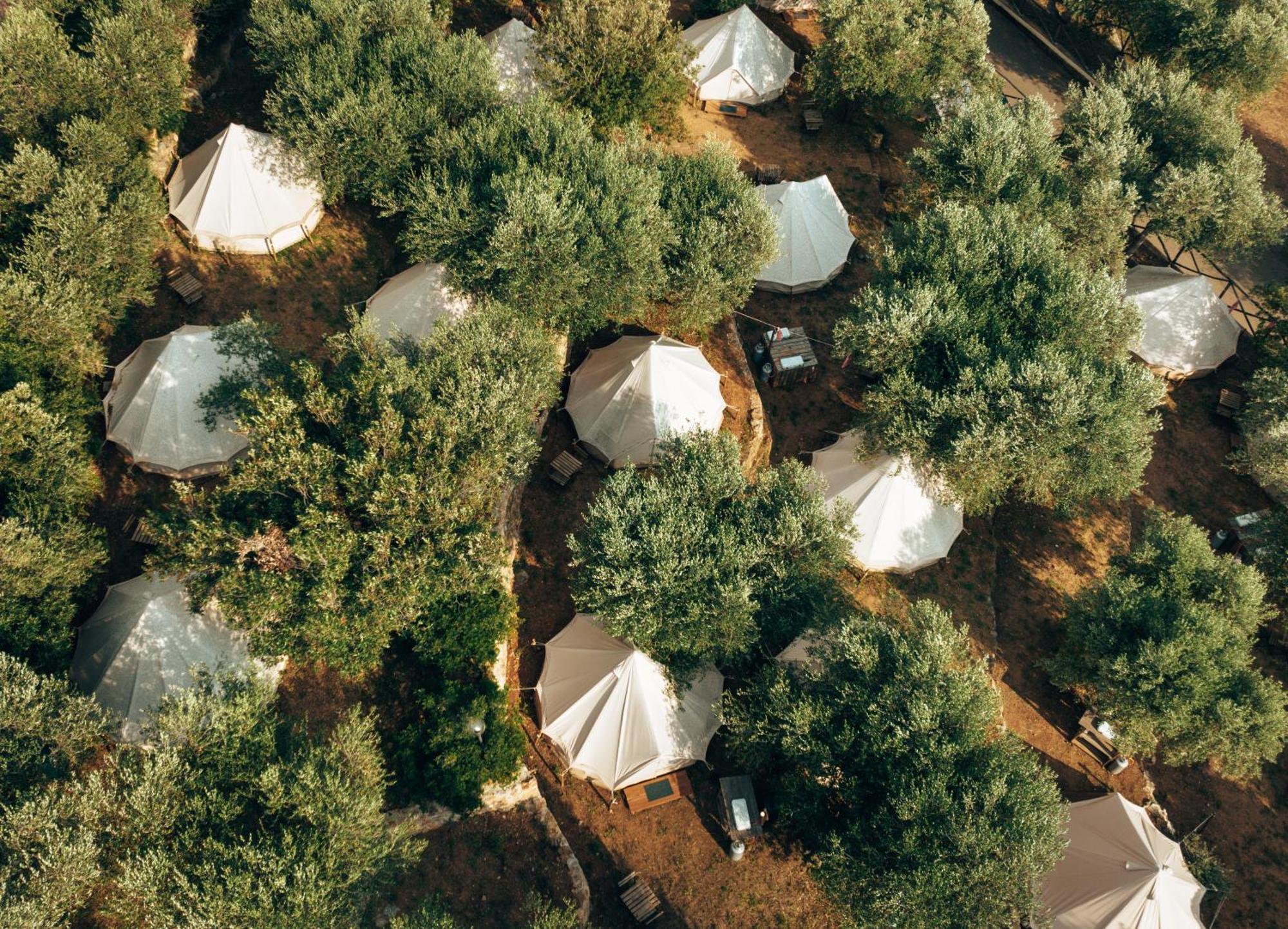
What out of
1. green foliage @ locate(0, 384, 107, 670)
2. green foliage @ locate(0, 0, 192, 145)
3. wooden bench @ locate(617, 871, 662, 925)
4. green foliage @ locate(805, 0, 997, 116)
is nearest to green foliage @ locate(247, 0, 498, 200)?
green foliage @ locate(0, 0, 192, 145)

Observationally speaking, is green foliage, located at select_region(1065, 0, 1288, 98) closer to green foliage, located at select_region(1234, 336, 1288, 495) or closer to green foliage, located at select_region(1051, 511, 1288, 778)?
green foliage, located at select_region(1234, 336, 1288, 495)

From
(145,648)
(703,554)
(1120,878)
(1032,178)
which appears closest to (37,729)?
(145,648)

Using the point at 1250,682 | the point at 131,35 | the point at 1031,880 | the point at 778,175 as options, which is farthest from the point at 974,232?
the point at 131,35

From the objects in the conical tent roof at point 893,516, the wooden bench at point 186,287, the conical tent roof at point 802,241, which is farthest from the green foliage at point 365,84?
the conical tent roof at point 893,516

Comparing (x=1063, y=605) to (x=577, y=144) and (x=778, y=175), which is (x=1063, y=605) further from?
(x=577, y=144)

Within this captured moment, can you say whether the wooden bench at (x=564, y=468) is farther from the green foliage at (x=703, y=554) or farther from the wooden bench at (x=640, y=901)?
the wooden bench at (x=640, y=901)

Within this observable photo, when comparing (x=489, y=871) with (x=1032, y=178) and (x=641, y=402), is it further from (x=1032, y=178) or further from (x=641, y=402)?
(x=1032, y=178)

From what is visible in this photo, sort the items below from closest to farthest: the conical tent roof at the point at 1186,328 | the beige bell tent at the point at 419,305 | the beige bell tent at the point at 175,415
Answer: the beige bell tent at the point at 175,415
the beige bell tent at the point at 419,305
the conical tent roof at the point at 1186,328

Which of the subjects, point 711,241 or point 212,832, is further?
point 711,241
